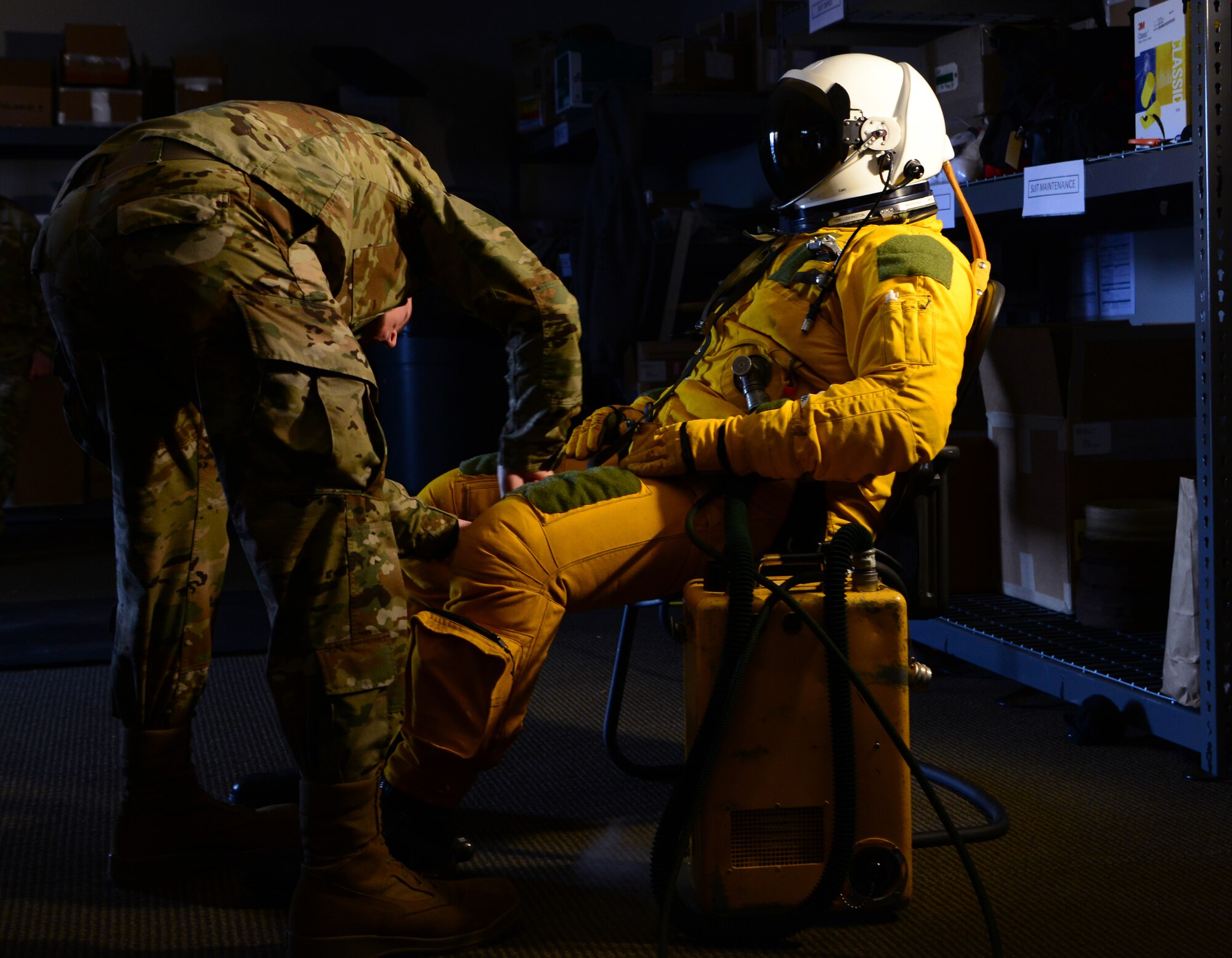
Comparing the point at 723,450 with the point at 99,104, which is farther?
the point at 99,104

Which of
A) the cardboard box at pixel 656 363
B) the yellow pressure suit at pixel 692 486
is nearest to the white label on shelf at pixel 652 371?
the cardboard box at pixel 656 363

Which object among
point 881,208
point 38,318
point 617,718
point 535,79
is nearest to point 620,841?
point 617,718

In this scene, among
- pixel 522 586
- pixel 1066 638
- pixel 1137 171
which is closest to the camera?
pixel 522 586

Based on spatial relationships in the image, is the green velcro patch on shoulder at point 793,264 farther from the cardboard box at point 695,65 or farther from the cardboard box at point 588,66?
the cardboard box at point 588,66

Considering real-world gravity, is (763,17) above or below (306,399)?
above

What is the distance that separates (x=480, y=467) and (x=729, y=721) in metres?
0.70

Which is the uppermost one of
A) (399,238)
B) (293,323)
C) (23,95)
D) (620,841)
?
(23,95)

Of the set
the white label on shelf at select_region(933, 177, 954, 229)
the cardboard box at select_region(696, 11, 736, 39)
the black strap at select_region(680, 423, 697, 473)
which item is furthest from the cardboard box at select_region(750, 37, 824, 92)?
the black strap at select_region(680, 423, 697, 473)

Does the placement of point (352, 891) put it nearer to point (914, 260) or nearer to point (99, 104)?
point (914, 260)

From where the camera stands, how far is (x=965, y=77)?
277cm

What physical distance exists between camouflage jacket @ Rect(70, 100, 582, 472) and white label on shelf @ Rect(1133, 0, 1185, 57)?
1298 millimetres

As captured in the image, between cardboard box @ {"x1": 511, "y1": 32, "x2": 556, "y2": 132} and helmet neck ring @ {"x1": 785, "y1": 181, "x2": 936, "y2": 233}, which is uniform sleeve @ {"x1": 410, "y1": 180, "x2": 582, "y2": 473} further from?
cardboard box @ {"x1": 511, "y1": 32, "x2": 556, "y2": 132}

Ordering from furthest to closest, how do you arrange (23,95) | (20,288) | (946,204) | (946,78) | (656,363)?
(23,95) → (656,363) → (20,288) → (946,78) → (946,204)

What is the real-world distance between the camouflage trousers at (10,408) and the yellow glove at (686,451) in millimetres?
2827
